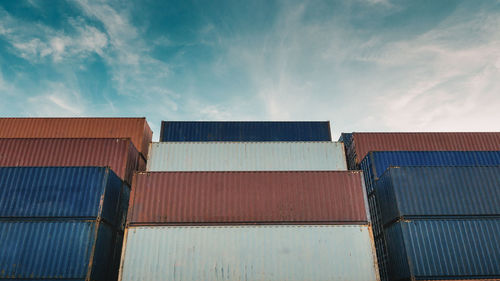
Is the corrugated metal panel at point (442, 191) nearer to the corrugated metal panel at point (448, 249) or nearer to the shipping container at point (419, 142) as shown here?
the corrugated metal panel at point (448, 249)

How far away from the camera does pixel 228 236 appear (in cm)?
1370

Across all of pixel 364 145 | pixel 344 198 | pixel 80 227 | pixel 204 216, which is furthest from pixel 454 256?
pixel 80 227

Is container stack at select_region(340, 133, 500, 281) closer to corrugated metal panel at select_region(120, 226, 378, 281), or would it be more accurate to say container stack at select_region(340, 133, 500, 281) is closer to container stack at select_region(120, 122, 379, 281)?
container stack at select_region(120, 122, 379, 281)

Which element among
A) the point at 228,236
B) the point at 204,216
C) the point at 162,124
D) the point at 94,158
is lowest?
the point at 228,236

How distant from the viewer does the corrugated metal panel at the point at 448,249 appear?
12680 mm

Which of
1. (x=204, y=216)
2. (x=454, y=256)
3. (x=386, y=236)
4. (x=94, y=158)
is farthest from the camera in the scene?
(x=94, y=158)

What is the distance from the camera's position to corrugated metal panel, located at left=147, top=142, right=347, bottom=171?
17172 millimetres

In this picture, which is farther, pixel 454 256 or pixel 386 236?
pixel 386 236

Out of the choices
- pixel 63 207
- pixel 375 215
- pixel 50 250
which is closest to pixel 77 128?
pixel 63 207

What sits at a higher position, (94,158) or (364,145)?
(364,145)

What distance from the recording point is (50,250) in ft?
41.8

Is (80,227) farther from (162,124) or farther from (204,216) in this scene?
(162,124)

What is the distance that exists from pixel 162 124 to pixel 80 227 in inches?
384

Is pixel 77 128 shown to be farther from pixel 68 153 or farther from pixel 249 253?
pixel 249 253
